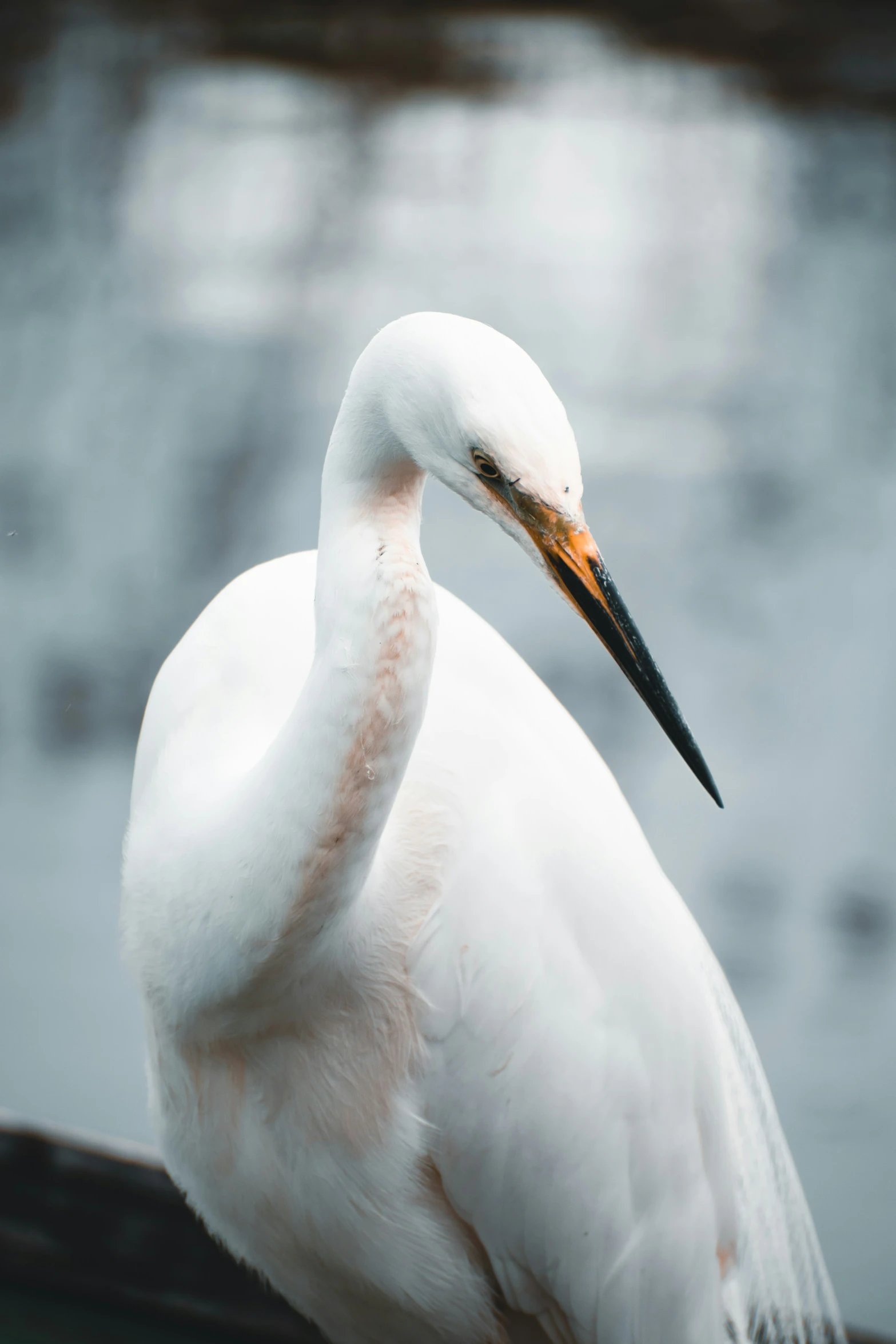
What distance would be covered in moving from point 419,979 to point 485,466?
42 cm

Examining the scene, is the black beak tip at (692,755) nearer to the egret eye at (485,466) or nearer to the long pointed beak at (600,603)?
the long pointed beak at (600,603)

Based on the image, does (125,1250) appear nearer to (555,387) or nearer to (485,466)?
(485,466)

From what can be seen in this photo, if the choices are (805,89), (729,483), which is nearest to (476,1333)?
(729,483)

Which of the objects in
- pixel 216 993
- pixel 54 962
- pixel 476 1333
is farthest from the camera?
pixel 54 962

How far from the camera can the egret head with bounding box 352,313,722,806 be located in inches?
22.9

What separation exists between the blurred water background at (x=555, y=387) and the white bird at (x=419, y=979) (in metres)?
0.65

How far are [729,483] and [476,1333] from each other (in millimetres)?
1898

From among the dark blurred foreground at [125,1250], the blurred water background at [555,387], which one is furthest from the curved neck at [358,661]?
the blurred water background at [555,387]

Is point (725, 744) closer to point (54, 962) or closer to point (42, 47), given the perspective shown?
point (54, 962)

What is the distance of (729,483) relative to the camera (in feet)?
8.30

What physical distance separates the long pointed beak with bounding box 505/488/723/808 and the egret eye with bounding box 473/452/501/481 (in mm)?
14

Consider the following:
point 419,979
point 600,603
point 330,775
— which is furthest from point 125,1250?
point 600,603

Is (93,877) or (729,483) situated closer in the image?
(93,877)

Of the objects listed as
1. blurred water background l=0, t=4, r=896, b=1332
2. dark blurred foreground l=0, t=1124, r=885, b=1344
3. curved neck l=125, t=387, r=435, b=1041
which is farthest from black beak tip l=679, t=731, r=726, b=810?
blurred water background l=0, t=4, r=896, b=1332
